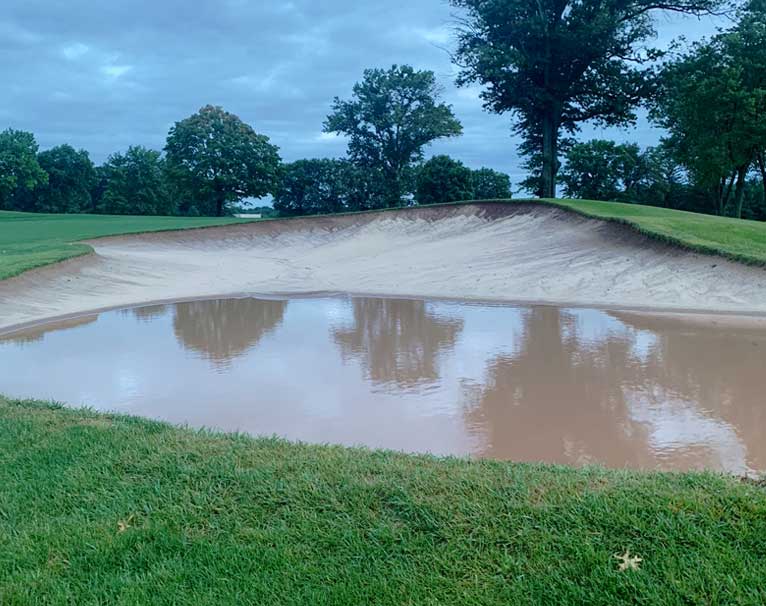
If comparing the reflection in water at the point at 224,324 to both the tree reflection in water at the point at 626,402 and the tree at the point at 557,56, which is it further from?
the tree at the point at 557,56

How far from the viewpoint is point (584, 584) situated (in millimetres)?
2080

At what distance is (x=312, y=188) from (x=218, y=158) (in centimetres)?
654

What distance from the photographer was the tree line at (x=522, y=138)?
21.9 m

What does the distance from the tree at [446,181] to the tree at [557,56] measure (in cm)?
898

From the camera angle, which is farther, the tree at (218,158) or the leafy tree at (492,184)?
the leafy tree at (492,184)

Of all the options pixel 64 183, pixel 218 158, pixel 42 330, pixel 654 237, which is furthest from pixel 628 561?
pixel 64 183

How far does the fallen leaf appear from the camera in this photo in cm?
212

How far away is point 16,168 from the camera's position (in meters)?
47.9

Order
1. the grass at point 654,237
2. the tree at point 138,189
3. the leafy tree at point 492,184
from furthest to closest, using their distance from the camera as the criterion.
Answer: the tree at point 138,189, the leafy tree at point 492,184, the grass at point 654,237

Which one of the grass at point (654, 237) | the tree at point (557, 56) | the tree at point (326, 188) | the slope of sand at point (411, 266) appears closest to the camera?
the slope of sand at point (411, 266)

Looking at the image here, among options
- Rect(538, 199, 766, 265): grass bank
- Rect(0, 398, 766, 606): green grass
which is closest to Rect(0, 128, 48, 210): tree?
Rect(538, 199, 766, 265): grass bank

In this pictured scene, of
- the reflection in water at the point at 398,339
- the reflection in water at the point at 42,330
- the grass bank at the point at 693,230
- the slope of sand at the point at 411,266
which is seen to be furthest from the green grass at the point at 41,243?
the grass bank at the point at 693,230

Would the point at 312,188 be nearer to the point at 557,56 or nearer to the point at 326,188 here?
the point at 326,188

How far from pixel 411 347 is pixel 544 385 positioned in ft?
6.74
